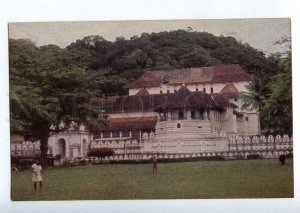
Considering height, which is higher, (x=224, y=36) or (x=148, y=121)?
(x=224, y=36)

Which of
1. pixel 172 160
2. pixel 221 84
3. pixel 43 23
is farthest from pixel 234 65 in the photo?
pixel 43 23

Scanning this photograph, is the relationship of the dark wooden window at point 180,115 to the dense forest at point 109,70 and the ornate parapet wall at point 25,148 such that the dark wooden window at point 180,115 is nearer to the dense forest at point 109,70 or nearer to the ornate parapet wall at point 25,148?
the dense forest at point 109,70

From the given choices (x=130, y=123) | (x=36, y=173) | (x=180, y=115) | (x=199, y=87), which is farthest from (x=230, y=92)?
(x=36, y=173)

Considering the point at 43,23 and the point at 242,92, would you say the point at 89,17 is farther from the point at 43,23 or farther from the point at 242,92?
the point at 242,92

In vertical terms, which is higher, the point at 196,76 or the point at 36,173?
the point at 196,76

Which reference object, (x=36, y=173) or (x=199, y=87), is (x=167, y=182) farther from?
(x=36, y=173)

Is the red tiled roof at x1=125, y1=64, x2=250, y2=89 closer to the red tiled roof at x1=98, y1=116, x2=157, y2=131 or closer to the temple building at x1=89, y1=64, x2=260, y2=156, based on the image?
the temple building at x1=89, y1=64, x2=260, y2=156

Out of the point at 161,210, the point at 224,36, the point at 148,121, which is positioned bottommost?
the point at 161,210
